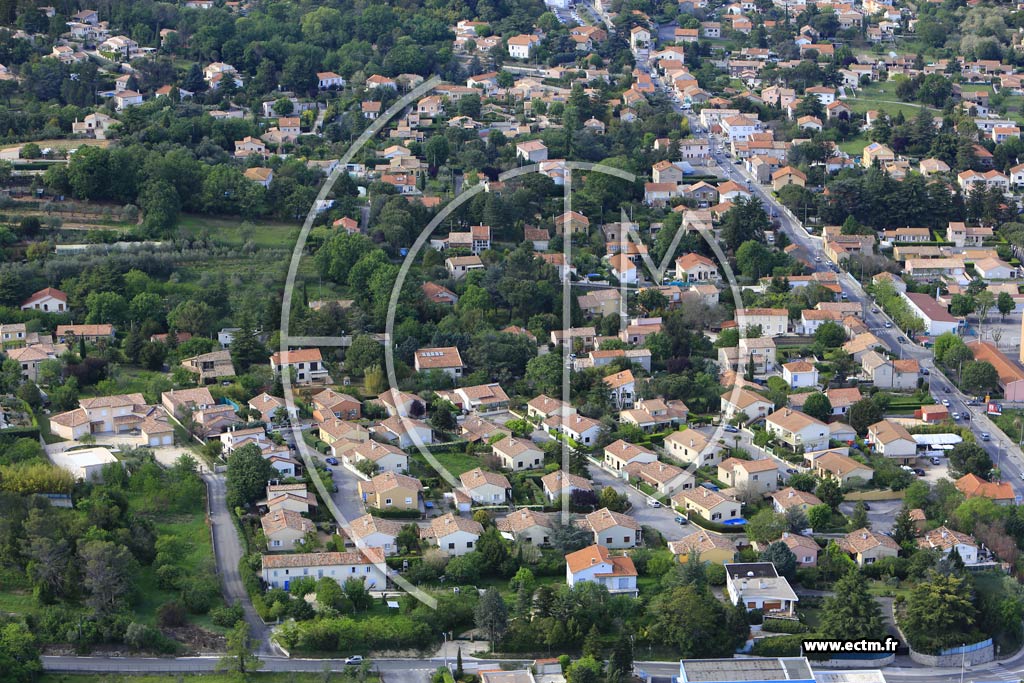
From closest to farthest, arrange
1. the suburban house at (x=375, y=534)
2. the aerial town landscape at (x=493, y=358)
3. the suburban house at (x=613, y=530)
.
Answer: the aerial town landscape at (x=493, y=358) → the suburban house at (x=375, y=534) → the suburban house at (x=613, y=530)

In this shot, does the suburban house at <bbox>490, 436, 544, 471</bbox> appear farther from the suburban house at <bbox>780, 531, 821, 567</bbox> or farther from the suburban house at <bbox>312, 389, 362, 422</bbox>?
the suburban house at <bbox>780, 531, 821, 567</bbox>

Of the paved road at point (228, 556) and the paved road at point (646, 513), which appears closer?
the paved road at point (228, 556)

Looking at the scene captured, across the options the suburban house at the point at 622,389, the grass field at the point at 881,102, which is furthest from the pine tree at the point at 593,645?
the grass field at the point at 881,102

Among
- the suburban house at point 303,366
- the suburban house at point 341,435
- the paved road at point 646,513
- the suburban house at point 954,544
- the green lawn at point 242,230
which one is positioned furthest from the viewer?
the green lawn at point 242,230

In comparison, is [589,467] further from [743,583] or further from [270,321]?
[270,321]

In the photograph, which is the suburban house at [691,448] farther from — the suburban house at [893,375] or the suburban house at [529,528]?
the suburban house at [893,375]
